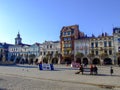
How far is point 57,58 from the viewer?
81.0 m

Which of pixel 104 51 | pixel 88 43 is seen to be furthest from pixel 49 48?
pixel 104 51

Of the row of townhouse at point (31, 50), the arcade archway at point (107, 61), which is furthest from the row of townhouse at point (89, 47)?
the row of townhouse at point (31, 50)

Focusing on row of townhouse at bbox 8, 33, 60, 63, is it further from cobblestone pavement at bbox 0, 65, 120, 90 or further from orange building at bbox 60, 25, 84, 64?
cobblestone pavement at bbox 0, 65, 120, 90

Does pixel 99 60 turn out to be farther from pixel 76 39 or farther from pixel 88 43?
pixel 76 39

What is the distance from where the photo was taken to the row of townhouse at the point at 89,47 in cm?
6769

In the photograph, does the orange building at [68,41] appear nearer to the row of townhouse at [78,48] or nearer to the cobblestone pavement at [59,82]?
the row of townhouse at [78,48]

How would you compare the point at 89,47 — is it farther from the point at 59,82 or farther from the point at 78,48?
the point at 59,82

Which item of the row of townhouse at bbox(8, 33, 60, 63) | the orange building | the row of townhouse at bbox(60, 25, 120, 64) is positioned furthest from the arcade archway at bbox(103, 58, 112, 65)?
the row of townhouse at bbox(8, 33, 60, 63)

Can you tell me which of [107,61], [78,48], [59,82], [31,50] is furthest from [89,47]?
[59,82]

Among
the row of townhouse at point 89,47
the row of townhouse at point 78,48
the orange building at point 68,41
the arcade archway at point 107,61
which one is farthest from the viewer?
the orange building at point 68,41

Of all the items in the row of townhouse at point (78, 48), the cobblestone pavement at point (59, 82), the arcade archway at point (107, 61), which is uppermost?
the row of townhouse at point (78, 48)

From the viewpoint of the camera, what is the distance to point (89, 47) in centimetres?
7356

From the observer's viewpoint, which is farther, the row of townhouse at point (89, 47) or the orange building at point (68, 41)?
the orange building at point (68, 41)

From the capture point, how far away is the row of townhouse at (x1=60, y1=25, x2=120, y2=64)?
67.7 metres
